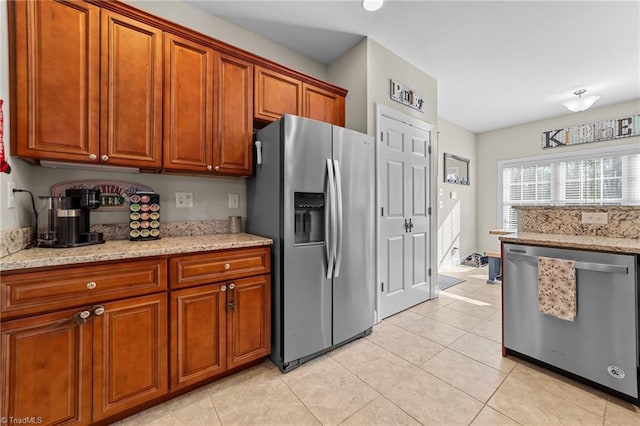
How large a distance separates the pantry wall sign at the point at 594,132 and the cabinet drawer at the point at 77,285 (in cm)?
651

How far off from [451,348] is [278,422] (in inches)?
61.2

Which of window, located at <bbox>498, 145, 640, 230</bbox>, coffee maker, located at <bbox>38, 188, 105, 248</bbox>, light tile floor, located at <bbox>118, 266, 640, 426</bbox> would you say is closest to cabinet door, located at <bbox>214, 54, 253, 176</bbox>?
coffee maker, located at <bbox>38, 188, 105, 248</bbox>

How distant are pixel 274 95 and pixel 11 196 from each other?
1816mm

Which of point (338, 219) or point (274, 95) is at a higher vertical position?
point (274, 95)

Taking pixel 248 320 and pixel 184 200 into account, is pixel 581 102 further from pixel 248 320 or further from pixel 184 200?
pixel 184 200

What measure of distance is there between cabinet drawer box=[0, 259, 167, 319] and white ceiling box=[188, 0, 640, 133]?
226 centimetres

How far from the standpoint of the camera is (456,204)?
523cm

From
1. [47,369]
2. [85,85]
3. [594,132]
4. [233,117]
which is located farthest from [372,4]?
[594,132]

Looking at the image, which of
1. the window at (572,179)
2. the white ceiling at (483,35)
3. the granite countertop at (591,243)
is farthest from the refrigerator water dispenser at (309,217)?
the window at (572,179)

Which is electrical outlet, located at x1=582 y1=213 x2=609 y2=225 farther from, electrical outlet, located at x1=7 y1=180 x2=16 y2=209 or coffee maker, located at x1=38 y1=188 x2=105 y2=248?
electrical outlet, located at x1=7 y1=180 x2=16 y2=209

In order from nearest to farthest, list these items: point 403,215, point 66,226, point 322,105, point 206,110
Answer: point 66,226 → point 206,110 → point 322,105 → point 403,215

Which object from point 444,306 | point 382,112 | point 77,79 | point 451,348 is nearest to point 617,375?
point 451,348

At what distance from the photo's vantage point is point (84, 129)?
5.00 ft

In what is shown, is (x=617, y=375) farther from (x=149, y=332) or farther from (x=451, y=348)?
(x=149, y=332)
